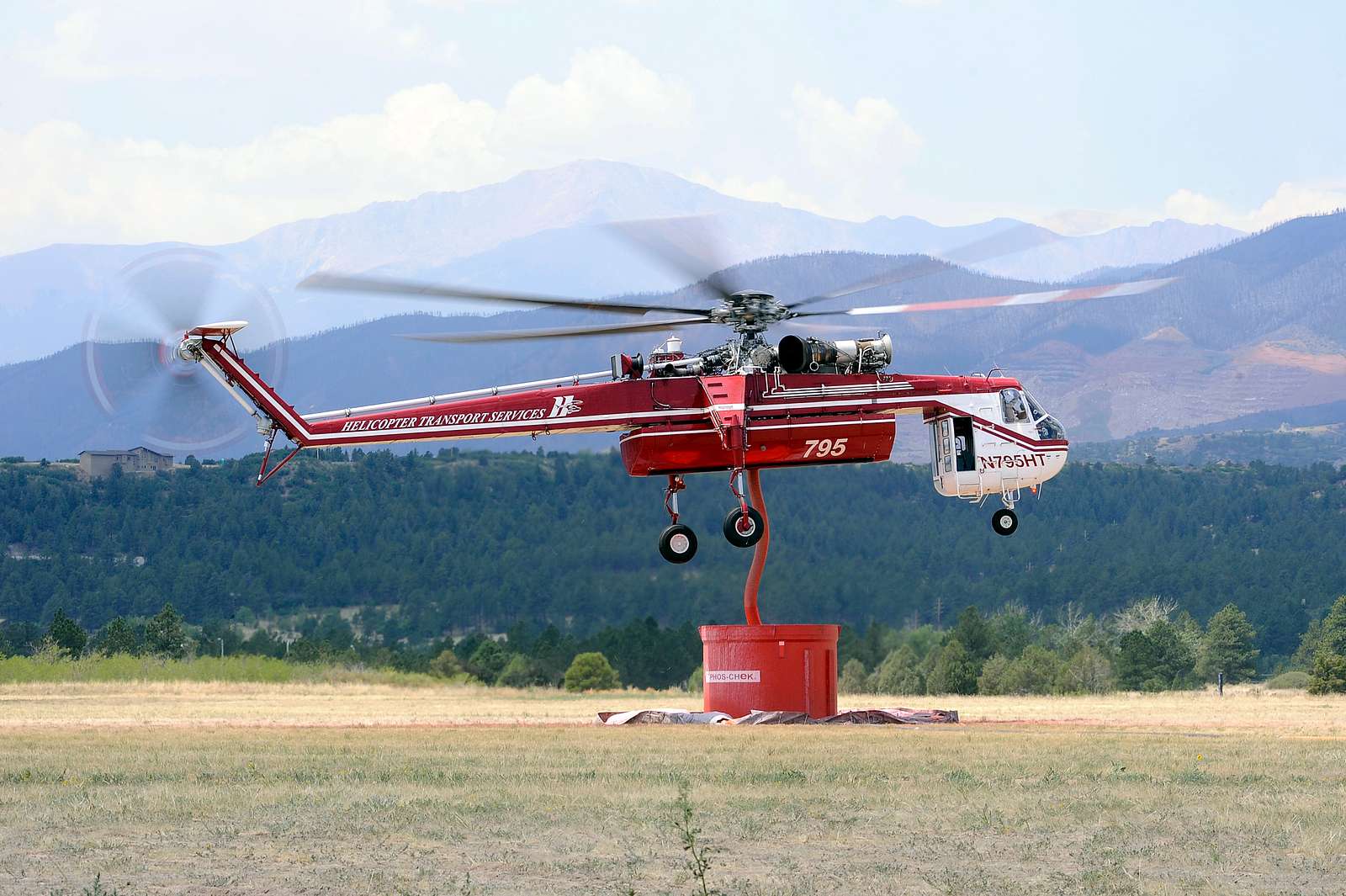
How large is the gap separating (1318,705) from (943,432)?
19.1 m

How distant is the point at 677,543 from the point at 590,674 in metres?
28.3

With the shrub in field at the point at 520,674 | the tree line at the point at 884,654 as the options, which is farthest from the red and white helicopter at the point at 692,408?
the shrub in field at the point at 520,674

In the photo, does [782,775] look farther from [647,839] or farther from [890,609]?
[890,609]

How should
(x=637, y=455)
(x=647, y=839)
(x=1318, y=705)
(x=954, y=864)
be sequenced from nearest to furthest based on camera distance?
(x=954, y=864) < (x=647, y=839) < (x=637, y=455) < (x=1318, y=705)

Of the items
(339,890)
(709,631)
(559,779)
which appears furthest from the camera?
(709,631)

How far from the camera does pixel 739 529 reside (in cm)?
3500

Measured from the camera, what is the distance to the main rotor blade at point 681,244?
32.2 meters

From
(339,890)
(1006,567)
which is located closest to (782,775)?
(339,890)

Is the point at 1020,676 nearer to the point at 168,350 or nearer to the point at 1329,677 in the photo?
the point at 1329,677

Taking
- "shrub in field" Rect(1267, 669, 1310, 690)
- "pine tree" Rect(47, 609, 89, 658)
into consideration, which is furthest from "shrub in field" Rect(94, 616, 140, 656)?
"shrub in field" Rect(1267, 669, 1310, 690)

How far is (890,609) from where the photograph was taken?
61562 mm

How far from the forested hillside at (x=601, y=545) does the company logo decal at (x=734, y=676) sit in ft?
66.7

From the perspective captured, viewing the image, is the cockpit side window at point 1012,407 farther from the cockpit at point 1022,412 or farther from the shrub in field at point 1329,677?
Answer: the shrub in field at point 1329,677

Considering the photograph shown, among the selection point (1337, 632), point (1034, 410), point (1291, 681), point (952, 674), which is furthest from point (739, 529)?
point (1337, 632)
